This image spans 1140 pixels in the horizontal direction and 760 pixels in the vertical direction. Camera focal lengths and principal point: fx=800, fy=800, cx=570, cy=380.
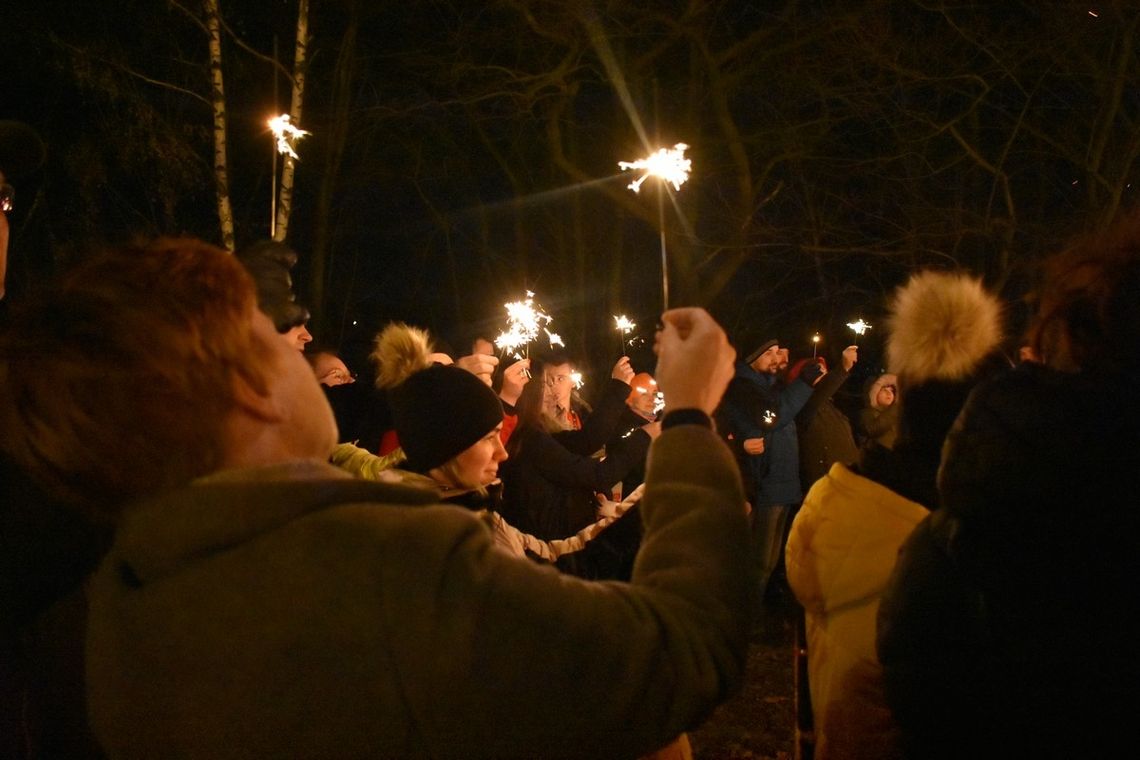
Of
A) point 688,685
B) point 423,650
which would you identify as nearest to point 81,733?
point 423,650

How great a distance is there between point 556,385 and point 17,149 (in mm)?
3628

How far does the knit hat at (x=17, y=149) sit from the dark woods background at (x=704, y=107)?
5010 mm

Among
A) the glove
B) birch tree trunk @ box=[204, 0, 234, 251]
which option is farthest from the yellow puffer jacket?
birch tree trunk @ box=[204, 0, 234, 251]

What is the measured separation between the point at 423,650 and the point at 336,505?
226 millimetres

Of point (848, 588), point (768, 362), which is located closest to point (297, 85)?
point (768, 362)

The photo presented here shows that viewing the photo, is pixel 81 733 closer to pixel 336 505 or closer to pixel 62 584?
pixel 62 584

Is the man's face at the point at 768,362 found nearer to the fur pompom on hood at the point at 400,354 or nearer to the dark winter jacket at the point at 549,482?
the dark winter jacket at the point at 549,482

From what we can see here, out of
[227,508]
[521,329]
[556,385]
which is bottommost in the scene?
[227,508]

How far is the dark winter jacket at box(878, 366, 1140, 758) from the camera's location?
142cm

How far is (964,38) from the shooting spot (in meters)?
8.64

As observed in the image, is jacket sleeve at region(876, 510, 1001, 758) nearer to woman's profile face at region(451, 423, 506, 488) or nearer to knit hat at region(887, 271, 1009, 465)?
knit hat at region(887, 271, 1009, 465)

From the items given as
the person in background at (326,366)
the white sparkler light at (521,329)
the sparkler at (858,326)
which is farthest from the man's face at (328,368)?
the sparkler at (858,326)

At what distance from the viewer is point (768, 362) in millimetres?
7027

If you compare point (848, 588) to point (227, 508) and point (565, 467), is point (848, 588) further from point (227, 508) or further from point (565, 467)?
point (565, 467)
